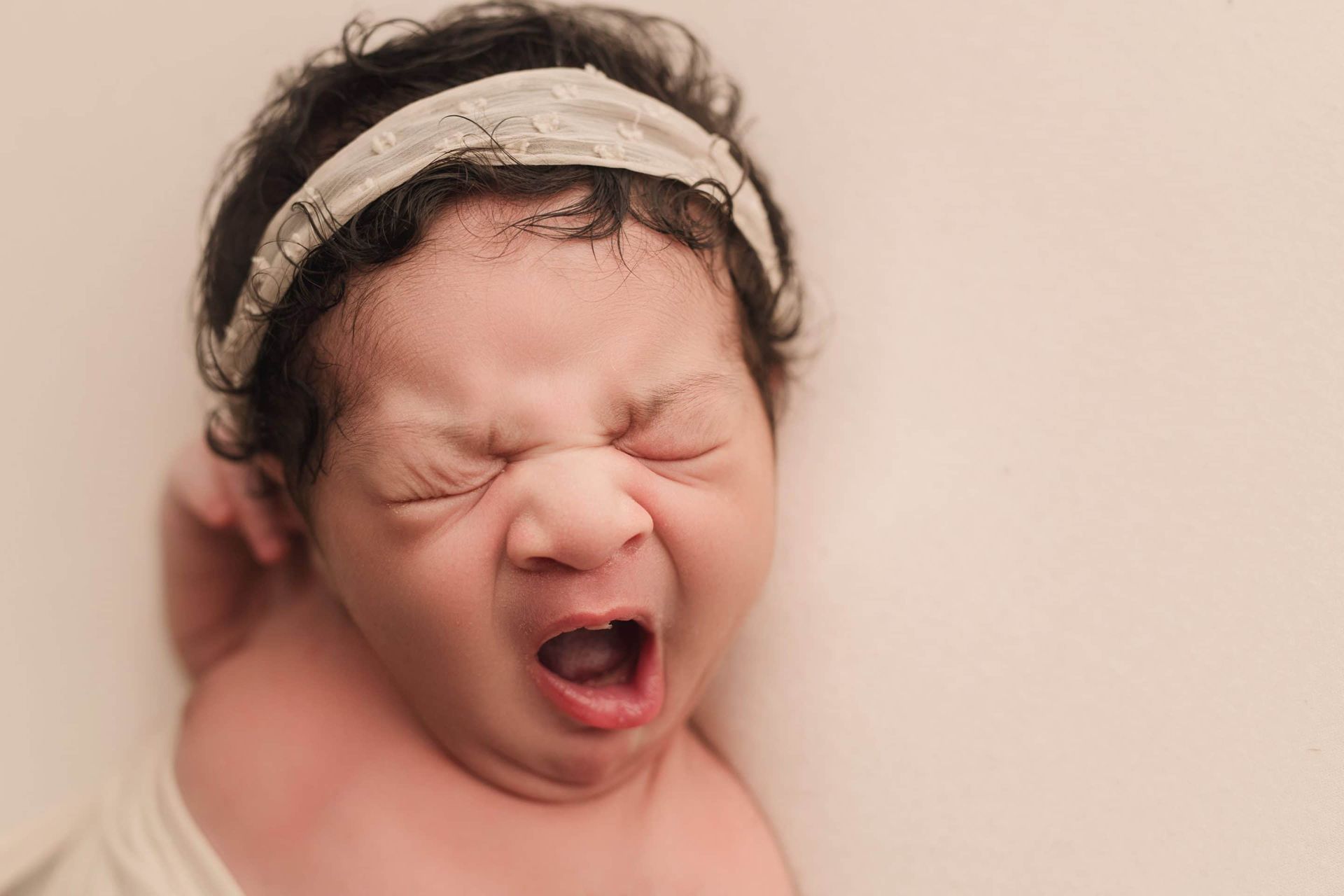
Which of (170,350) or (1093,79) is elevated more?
(1093,79)

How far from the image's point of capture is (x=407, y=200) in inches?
38.3

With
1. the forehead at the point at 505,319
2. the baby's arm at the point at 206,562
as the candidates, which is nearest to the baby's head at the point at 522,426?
the forehead at the point at 505,319

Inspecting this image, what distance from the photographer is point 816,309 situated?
1313 millimetres

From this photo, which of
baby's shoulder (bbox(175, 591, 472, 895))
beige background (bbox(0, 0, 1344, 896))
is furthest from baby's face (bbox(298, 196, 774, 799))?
beige background (bbox(0, 0, 1344, 896))

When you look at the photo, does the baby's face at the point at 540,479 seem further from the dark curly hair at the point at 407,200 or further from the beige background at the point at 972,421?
the beige background at the point at 972,421

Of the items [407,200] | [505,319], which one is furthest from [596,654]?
[407,200]

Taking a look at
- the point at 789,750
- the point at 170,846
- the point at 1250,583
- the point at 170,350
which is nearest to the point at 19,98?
the point at 170,350

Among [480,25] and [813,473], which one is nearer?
[480,25]

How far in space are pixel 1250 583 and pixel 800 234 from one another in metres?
0.61

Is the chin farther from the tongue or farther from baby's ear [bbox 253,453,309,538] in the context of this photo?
baby's ear [bbox 253,453,309,538]

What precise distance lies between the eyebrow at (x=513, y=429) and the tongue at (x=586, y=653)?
208 mm

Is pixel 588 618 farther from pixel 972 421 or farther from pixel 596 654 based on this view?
pixel 972 421

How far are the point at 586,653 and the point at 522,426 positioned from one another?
0.25m

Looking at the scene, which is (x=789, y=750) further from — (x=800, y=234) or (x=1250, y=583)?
(x=800, y=234)
